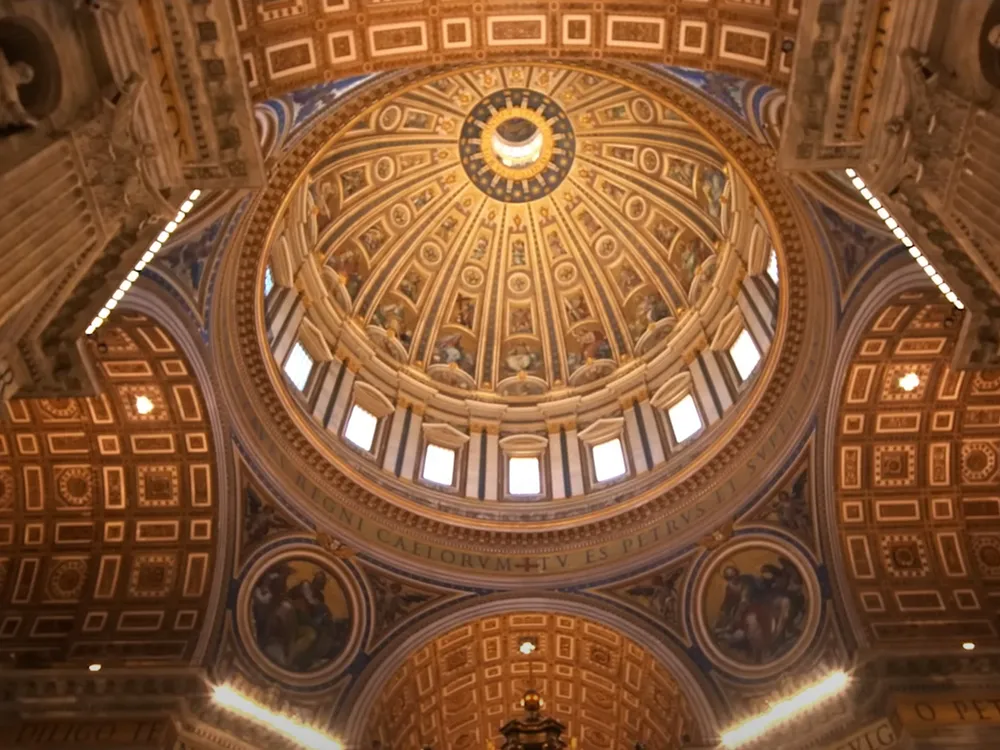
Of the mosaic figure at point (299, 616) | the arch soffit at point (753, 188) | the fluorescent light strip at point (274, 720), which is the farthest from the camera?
the mosaic figure at point (299, 616)

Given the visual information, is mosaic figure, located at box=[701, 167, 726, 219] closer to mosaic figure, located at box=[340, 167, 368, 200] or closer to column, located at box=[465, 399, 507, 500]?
column, located at box=[465, 399, 507, 500]

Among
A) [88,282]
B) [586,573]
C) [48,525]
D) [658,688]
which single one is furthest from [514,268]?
[88,282]

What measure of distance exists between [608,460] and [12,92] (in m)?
17.9

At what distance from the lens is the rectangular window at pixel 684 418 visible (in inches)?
875

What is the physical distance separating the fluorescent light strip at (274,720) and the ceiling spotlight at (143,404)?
5.37 metres

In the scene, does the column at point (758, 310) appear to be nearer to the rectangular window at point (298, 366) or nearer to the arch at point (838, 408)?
the arch at point (838, 408)

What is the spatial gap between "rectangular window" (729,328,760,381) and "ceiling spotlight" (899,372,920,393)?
158 inches

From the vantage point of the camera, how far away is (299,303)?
22.5 m

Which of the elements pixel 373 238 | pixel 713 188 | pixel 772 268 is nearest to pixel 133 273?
pixel 772 268

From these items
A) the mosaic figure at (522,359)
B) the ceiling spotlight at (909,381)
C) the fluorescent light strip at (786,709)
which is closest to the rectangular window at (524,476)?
the mosaic figure at (522,359)

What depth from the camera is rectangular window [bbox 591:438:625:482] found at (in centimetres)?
2312

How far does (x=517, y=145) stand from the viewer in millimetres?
27953

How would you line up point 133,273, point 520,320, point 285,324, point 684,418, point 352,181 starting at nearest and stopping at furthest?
point 133,273, point 285,324, point 684,418, point 352,181, point 520,320

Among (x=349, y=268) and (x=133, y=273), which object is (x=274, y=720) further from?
(x=349, y=268)
